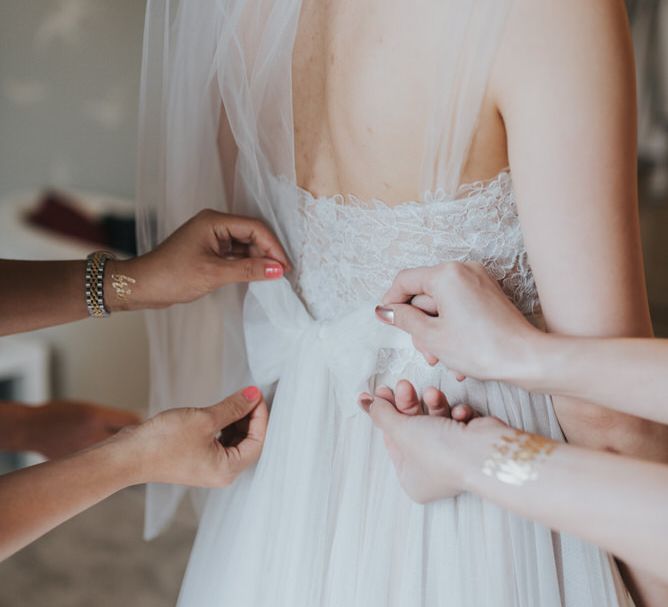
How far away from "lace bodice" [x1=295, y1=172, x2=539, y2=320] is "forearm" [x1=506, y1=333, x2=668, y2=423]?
0.14m

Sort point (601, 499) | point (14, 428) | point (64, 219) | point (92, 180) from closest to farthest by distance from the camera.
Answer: point (601, 499), point (14, 428), point (64, 219), point (92, 180)

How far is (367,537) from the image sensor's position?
76cm

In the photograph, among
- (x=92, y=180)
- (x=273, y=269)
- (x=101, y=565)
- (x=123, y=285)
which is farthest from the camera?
(x=92, y=180)

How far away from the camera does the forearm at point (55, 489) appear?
0.77 metres

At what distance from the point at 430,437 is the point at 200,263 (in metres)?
0.42

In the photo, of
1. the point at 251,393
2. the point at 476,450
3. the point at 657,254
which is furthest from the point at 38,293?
the point at 657,254

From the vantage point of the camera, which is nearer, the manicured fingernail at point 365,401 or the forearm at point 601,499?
the forearm at point 601,499

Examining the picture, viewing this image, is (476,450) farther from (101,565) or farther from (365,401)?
(101,565)

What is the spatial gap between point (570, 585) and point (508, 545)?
86 millimetres

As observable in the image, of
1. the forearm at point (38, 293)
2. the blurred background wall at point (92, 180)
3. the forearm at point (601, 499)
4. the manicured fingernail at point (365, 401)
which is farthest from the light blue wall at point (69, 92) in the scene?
the forearm at point (601, 499)

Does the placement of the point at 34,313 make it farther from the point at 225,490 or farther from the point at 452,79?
the point at 452,79

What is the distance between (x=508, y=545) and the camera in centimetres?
71

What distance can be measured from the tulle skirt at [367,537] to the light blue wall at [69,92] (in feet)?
9.09

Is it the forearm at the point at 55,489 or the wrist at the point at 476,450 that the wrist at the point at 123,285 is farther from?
the wrist at the point at 476,450
